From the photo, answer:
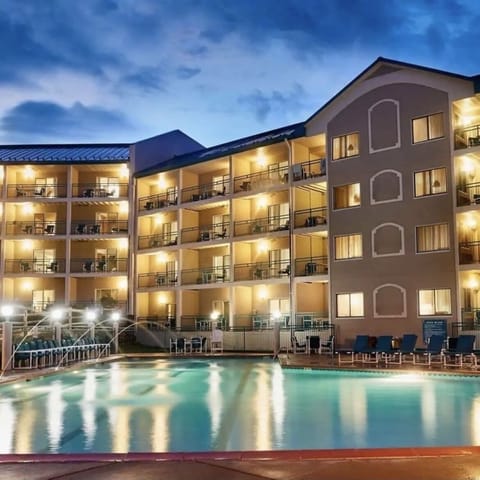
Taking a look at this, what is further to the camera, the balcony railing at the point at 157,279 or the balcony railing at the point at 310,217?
the balcony railing at the point at 157,279

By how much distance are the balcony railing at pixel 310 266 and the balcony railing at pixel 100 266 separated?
13295mm

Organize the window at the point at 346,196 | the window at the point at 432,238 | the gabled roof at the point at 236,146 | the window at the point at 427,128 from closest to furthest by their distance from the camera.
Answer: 1. the window at the point at 432,238
2. the window at the point at 427,128
3. the window at the point at 346,196
4. the gabled roof at the point at 236,146

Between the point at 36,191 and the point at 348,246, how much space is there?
22731 mm

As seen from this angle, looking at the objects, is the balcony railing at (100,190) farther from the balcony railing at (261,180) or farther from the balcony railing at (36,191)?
the balcony railing at (261,180)

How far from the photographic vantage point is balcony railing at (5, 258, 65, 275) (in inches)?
1663

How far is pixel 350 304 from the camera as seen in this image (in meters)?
30.6

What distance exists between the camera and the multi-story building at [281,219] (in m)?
28.2

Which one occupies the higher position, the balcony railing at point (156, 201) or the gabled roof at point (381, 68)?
the gabled roof at point (381, 68)

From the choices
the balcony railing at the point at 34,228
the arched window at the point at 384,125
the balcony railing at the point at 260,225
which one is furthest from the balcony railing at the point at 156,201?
the arched window at the point at 384,125

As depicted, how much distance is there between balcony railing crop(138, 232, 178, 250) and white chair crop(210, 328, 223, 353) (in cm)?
926

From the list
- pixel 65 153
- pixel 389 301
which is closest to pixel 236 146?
pixel 389 301

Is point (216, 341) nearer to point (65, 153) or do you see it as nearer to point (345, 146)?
point (345, 146)

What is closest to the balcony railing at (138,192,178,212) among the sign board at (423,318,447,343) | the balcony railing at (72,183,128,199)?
the balcony railing at (72,183,128,199)

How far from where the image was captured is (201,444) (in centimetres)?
985
